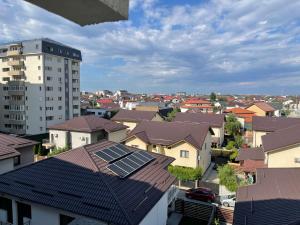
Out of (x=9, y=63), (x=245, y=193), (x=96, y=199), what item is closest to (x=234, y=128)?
(x=245, y=193)

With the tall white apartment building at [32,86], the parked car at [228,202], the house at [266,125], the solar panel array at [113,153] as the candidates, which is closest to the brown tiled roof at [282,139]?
the parked car at [228,202]

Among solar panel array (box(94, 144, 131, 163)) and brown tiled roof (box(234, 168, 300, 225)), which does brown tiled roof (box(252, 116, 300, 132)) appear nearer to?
brown tiled roof (box(234, 168, 300, 225))

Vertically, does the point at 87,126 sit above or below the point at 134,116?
below

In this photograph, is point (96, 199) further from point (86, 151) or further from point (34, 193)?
point (86, 151)

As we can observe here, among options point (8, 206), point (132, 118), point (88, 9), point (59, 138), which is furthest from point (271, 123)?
point (88, 9)

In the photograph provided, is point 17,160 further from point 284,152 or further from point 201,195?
point 284,152

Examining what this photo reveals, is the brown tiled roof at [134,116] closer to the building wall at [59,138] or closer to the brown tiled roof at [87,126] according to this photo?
the brown tiled roof at [87,126]

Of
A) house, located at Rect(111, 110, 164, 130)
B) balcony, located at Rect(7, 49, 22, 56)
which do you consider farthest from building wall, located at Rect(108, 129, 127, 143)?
balcony, located at Rect(7, 49, 22, 56)
